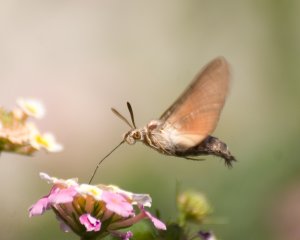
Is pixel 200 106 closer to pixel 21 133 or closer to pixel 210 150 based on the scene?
pixel 210 150

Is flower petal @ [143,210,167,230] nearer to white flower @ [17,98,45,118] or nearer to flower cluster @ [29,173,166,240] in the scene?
flower cluster @ [29,173,166,240]

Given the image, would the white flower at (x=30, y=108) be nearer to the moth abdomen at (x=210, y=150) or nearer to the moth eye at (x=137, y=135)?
the moth eye at (x=137, y=135)

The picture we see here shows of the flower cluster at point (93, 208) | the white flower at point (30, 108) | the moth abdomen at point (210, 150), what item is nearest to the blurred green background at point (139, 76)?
the white flower at point (30, 108)

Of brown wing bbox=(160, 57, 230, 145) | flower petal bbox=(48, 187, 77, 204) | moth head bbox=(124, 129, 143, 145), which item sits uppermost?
brown wing bbox=(160, 57, 230, 145)

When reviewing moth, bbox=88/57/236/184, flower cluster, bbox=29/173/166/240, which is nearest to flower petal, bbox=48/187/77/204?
flower cluster, bbox=29/173/166/240

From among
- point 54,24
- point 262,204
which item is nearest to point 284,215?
point 262,204

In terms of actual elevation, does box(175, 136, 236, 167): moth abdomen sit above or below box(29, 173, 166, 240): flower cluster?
above
